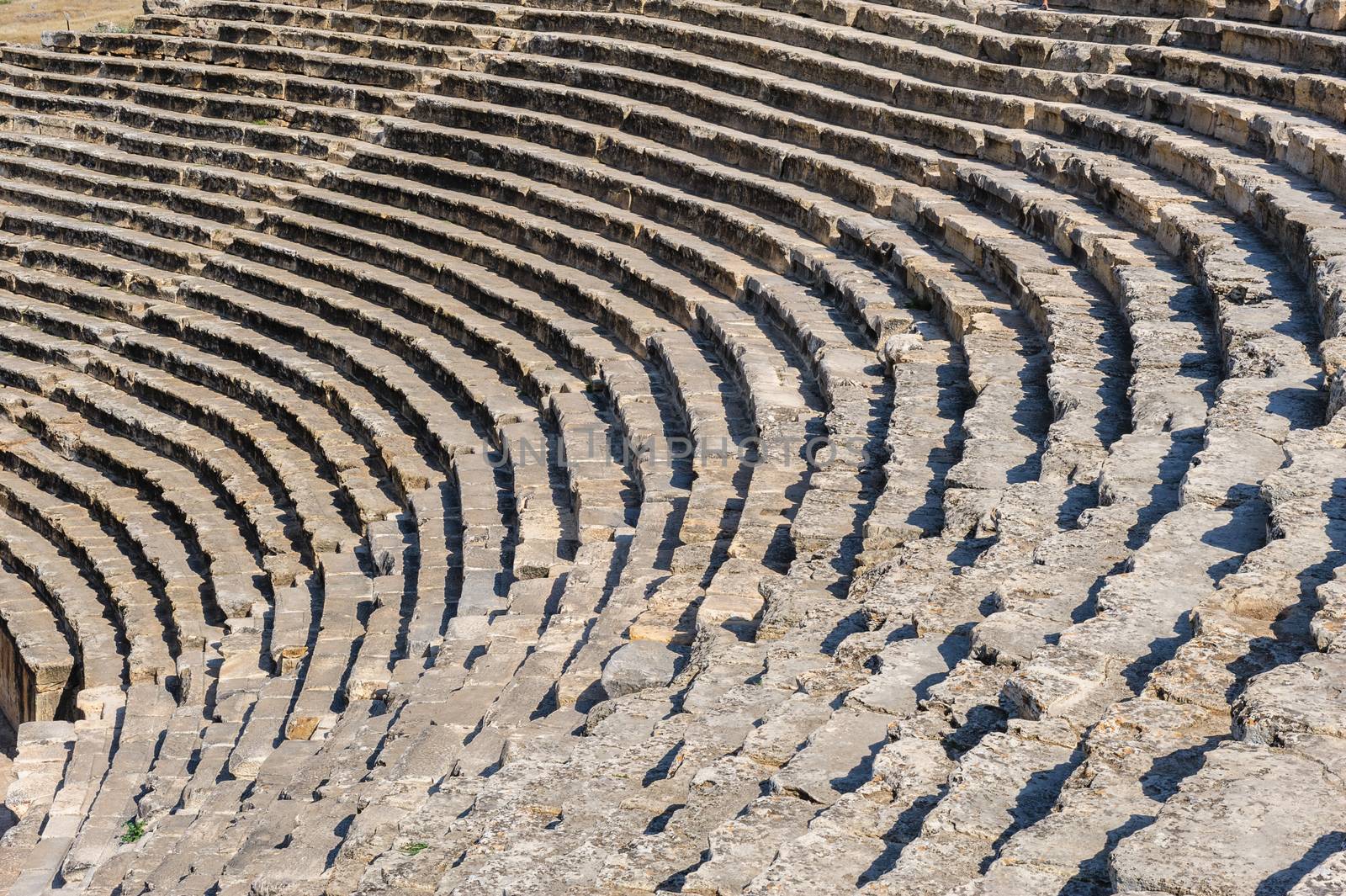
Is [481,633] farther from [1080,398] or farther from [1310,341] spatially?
[1310,341]

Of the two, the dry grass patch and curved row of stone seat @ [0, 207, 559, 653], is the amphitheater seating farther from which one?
the dry grass patch

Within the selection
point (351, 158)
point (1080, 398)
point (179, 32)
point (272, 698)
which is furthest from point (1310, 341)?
point (179, 32)

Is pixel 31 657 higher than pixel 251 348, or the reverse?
pixel 251 348

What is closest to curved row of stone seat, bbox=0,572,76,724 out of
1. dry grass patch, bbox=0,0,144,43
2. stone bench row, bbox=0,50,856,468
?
stone bench row, bbox=0,50,856,468

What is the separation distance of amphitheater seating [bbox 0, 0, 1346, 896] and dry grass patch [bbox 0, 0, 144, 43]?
4.00 feet

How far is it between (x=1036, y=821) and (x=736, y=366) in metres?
7.03

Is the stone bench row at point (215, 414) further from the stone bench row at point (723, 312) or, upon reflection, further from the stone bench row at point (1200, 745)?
the stone bench row at point (1200, 745)

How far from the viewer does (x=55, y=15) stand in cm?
2255

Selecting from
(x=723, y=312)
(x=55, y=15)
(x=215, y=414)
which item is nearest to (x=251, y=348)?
(x=215, y=414)

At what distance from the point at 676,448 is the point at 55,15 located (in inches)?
614

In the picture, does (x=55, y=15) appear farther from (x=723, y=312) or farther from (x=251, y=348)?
(x=723, y=312)

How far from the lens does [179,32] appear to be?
66.7 ft

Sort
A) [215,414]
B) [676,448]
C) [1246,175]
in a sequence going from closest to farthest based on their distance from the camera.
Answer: [1246,175]
[676,448]
[215,414]

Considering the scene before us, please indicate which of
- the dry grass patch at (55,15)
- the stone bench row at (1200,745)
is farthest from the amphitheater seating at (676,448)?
the dry grass patch at (55,15)
